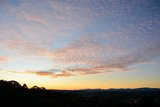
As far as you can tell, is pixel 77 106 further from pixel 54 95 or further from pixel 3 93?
pixel 3 93

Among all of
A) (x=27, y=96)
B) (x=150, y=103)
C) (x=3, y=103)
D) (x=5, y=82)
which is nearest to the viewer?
(x=3, y=103)

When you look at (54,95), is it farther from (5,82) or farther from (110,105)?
(110,105)

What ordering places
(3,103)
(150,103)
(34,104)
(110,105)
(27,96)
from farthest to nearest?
(150,103) < (110,105) < (27,96) < (34,104) < (3,103)

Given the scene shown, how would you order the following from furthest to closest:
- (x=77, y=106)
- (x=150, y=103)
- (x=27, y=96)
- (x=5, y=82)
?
1. (x=150, y=103)
2. (x=77, y=106)
3. (x=5, y=82)
4. (x=27, y=96)

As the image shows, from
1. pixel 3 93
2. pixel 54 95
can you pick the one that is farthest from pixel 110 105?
pixel 3 93

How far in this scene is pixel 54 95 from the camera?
136 feet

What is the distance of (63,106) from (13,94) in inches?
310

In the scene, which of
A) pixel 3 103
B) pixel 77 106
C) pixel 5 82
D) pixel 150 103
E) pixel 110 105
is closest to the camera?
pixel 3 103

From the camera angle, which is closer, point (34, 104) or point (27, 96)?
point (34, 104)

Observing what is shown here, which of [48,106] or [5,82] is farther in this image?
[5,82]

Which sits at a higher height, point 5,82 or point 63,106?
point 5,82

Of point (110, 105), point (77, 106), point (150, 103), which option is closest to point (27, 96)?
point (77, 106)

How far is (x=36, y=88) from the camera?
40.0 m

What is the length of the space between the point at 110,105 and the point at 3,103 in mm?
24273
